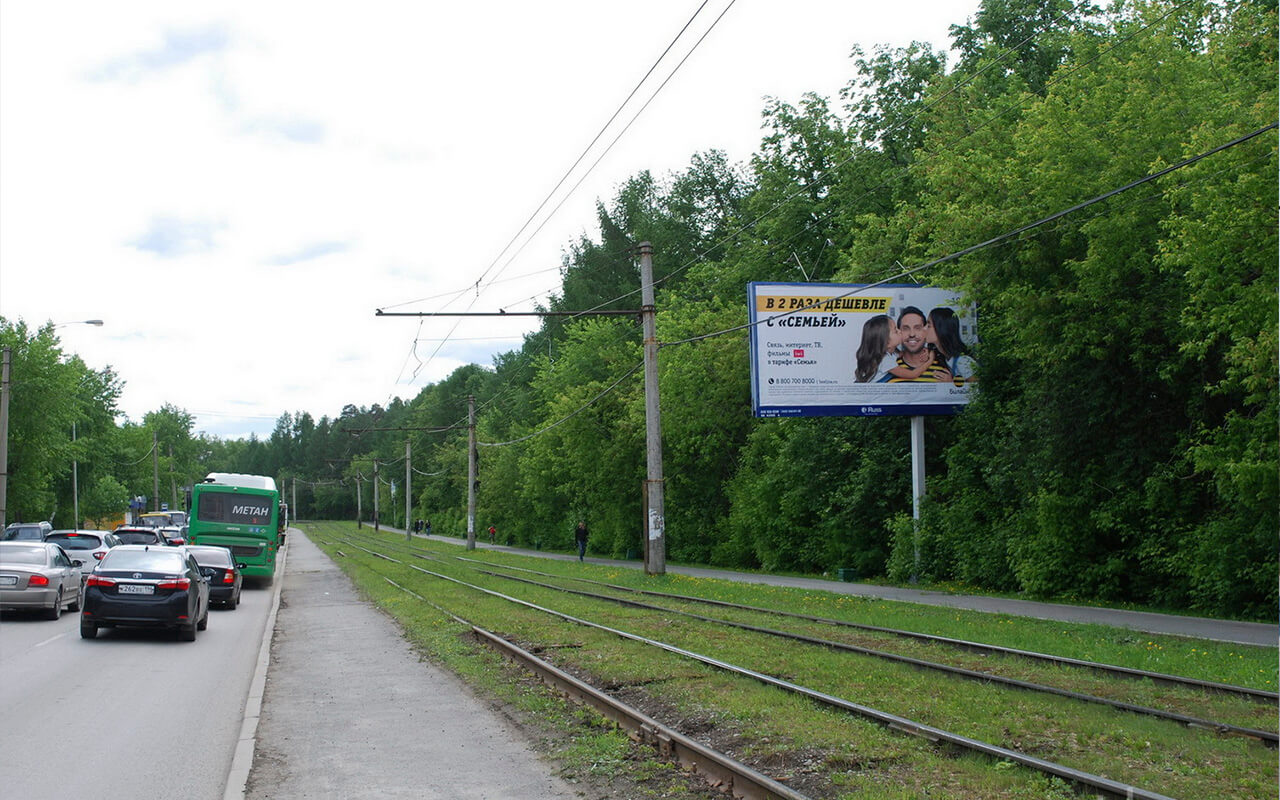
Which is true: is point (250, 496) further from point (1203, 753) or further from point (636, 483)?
point (1203, 753)

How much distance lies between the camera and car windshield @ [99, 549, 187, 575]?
54.6 feet

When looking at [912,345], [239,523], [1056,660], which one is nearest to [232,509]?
[239,523]

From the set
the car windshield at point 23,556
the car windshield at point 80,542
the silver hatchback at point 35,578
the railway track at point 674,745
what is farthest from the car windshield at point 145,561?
the car windshield at point 80,542

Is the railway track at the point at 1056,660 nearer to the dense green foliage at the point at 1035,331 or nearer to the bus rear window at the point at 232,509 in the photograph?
the dense green foliage at the point at 1035,331

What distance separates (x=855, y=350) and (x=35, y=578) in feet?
62.0

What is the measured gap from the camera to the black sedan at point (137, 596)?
1620cm

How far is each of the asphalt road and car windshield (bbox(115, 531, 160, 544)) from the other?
1379 cm

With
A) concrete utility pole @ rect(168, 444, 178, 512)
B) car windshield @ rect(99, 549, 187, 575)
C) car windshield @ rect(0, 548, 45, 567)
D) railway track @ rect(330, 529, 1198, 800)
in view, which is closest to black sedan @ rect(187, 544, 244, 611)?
car windshield @ rect(0, 548, 45, 567)

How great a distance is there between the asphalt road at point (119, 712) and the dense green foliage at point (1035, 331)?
1386cm

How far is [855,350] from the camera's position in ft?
90.7

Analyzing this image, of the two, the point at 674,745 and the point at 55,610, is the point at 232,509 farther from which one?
the point at 674,745

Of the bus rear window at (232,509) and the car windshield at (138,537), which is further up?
the bus rear window at (232,509)

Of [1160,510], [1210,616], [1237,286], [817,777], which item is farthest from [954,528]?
[817,777]

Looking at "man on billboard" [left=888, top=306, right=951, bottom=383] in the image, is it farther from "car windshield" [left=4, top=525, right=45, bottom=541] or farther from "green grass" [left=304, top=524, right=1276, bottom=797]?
"car windshield" [left=4, top=525, right=45, bottom=541]
